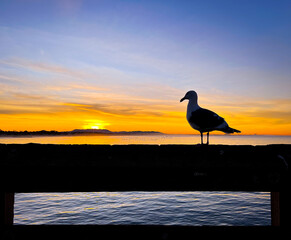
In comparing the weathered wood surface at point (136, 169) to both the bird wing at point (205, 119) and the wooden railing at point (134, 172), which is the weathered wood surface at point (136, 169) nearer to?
the wooden railing at point (134, 172)

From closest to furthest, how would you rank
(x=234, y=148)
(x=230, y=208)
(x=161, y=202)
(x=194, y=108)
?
(x=234, y=148), (x=194, y=108), (x=230, y=208), (x=161, y=202)

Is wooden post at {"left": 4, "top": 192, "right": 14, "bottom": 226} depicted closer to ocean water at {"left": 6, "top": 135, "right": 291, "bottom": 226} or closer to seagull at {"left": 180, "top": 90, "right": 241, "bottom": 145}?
seagull at {"left": 180, "top": 90, "right": 241, "bottom": 145}

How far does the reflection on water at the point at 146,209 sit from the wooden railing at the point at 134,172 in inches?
513

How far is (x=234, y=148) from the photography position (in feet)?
6.42

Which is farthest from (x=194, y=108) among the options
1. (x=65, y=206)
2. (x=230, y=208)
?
(x=65, y=206)

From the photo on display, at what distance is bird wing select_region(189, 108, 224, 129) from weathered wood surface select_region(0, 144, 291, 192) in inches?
208

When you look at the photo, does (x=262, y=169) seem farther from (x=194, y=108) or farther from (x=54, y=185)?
(x=194, y=108)

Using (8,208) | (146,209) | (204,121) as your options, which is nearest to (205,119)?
(204,121)

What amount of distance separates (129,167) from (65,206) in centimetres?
1763

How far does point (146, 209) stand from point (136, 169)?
16186 mm

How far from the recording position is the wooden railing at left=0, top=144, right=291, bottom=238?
1825mm

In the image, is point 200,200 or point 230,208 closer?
point 230,208
